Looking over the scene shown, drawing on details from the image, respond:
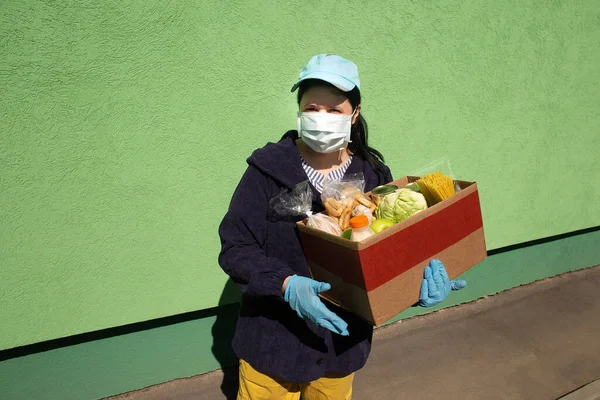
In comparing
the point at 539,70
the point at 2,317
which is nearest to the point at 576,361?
the point at 539,70

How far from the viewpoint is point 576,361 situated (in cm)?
281

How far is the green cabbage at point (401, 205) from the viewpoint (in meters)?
1.22

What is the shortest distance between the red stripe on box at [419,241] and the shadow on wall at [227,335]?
1551 millimetres

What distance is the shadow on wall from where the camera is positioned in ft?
8.11

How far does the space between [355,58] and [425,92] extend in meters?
0.65

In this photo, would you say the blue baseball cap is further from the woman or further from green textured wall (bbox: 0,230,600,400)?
green textured wall (bbox: 0,230,600,400)

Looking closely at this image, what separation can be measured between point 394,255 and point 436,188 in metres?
0.32

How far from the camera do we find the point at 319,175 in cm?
154

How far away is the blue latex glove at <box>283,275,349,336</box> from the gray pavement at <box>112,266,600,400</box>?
1580mm

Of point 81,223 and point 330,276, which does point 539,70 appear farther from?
point 81,223

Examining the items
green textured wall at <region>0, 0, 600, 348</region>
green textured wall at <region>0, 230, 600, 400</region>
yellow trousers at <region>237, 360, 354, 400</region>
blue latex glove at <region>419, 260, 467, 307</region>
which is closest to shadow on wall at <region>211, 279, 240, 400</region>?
green textured wall at <region>0, 230, 600, 400</region>

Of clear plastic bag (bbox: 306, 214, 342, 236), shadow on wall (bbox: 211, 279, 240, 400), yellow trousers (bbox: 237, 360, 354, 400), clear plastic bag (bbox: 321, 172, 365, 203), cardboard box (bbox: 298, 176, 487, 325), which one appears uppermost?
clear plastic bag (bbox: 321, 172, 365, 203)

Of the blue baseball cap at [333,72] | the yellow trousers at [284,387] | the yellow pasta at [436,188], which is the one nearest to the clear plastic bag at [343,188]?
the yellow pasta at [436,188]

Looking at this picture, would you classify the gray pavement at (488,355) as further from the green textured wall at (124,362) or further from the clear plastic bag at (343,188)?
the clear plastic bag at (343,188)
